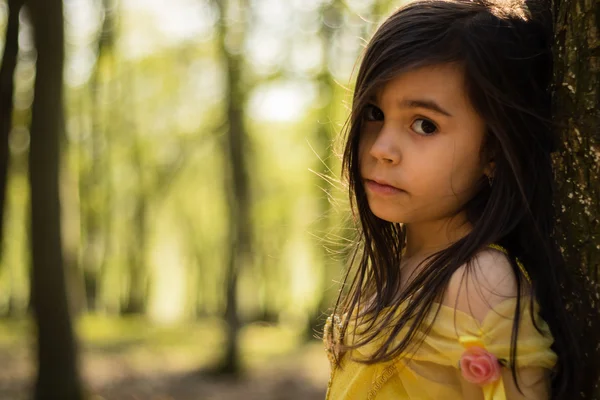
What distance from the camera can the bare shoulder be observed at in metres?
1.63

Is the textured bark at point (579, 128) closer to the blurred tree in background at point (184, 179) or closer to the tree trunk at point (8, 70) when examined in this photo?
the blurred tree in background at point (184, 179)

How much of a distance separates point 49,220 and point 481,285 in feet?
21.8

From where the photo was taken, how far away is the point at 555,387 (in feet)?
5.61

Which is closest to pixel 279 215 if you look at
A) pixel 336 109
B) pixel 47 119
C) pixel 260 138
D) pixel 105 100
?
pixel 260 138

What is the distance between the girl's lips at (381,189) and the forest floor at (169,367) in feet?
23.1

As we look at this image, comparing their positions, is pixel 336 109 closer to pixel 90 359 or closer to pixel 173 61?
pixel 90 359

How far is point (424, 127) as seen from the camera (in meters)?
1.79

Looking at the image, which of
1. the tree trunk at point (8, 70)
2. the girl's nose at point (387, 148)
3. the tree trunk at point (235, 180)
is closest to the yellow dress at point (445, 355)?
the girl's nose at point (387, 148)

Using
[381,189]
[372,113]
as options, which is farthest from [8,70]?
[381,189]

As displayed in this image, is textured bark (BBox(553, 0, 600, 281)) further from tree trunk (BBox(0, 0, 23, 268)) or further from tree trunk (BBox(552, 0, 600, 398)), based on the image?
tree trunk (BBox(0, 0, 23, 268))

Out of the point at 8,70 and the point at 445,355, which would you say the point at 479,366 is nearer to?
the point at 445,355

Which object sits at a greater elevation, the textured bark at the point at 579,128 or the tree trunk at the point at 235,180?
the textured bark at the point at 579,128

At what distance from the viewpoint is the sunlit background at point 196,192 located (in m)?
11.8

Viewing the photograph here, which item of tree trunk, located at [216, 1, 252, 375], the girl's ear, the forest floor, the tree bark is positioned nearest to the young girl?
the girl's ear
